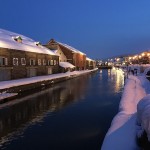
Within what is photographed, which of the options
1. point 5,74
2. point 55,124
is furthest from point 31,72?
point 55,124

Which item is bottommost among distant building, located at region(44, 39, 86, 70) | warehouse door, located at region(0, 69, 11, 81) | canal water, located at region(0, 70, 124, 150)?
canal water, located at region(0, 70, 124, 150)

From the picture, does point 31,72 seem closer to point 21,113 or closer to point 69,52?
point 21,113

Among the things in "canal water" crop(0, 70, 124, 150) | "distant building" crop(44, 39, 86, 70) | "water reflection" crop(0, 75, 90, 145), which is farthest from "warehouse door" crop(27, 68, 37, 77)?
"distant building" crop(44, 39, 86, 70)

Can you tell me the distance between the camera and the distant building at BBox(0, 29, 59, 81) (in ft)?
136

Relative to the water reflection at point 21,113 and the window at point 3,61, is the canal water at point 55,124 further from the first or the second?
the window at point 3,61

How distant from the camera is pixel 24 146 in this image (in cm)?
1343

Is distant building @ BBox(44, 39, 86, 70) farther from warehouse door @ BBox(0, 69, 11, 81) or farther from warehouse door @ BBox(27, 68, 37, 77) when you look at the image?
warehouse door @ BBox(0, 69, 11, 81)

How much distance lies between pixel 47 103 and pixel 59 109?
3.72 meters

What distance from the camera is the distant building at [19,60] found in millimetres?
41312

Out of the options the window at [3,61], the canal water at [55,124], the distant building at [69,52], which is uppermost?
the distant building at [69,52]

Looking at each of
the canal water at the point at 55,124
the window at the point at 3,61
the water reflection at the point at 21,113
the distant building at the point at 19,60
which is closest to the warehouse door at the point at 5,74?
the distant building at the point at 19,60

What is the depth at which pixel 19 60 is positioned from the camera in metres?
46.1

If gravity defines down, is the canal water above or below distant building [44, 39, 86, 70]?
below

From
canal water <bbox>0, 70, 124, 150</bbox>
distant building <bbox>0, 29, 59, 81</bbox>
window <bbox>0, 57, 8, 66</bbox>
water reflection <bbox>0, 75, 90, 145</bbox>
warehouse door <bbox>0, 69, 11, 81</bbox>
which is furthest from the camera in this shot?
distant building <bbox>0, 29, 59, 81</bbox>
